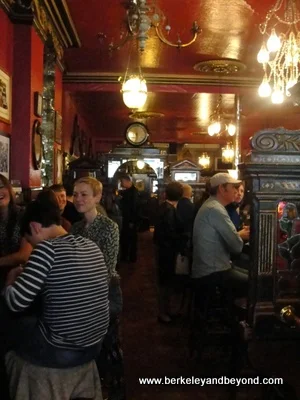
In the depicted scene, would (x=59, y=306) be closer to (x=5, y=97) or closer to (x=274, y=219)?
(x=274, y=219)

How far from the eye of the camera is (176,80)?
32.7ft

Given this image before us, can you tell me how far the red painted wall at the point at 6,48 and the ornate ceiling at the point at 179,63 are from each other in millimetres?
1015

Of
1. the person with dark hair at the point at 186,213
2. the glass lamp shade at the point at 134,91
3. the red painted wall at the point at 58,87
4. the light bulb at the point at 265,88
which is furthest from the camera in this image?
the red painted wall at the point at 58,87

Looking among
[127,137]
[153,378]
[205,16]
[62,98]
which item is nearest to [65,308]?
[153,378]

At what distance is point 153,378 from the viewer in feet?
12.1

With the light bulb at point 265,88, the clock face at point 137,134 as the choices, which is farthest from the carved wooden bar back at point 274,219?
the clock face at point 137,134

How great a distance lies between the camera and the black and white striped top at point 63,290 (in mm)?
2150

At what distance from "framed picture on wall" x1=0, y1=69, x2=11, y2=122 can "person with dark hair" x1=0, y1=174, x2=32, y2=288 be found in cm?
172

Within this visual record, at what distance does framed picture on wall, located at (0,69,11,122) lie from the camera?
203 inches

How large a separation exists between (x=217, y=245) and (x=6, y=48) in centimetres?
333

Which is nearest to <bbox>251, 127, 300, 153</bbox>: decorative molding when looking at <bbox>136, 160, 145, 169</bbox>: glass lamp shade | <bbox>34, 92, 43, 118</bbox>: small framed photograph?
<bbox>34, 92, 43, 118</bbox>: small framed photograph

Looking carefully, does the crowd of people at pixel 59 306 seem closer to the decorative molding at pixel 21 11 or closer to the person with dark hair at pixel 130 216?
the decorative molding at pixel 21 11

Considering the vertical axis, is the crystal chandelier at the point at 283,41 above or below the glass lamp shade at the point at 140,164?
above

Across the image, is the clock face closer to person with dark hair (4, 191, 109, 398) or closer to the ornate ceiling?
the ornate ceiling
